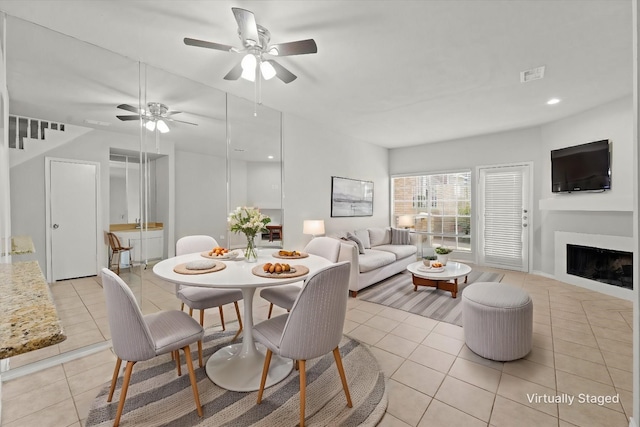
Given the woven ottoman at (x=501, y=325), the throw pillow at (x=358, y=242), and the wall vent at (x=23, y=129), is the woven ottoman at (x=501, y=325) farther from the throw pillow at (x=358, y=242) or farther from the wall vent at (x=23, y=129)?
the wall vent at (x=23, y=129)

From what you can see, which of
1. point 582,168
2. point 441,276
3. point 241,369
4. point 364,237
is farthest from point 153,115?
point 582,168

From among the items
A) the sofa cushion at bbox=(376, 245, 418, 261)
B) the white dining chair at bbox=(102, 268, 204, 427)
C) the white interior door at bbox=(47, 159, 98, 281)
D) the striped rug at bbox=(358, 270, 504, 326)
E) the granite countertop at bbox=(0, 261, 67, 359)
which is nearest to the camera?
the granite countertop at bbox=(0, 261, 67, 359)

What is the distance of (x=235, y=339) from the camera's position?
2496 mm

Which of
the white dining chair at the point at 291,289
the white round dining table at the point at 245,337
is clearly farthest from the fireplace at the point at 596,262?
the white round dining table at the point at 245,337

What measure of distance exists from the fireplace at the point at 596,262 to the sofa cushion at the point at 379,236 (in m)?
2.68

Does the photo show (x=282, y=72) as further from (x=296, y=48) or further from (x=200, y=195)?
(x=200, y=195)

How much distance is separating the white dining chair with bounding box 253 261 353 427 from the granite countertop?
971mm

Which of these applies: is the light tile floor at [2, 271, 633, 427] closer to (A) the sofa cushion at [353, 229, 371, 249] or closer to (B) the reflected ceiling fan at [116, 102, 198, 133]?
(B) the reflected ceiling fan at [116, 102, 198, 133]

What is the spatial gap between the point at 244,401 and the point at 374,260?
2.69 meters

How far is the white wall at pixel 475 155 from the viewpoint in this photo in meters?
4.81

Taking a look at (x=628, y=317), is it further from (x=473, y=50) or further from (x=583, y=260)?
(x=473, y=50)

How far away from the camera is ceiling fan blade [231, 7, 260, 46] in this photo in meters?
1.72


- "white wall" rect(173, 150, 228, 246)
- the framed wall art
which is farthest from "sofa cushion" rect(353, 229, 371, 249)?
"white wall" rect(173, 150, 228, 246)

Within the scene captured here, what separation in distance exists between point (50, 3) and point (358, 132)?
4.17 meters
